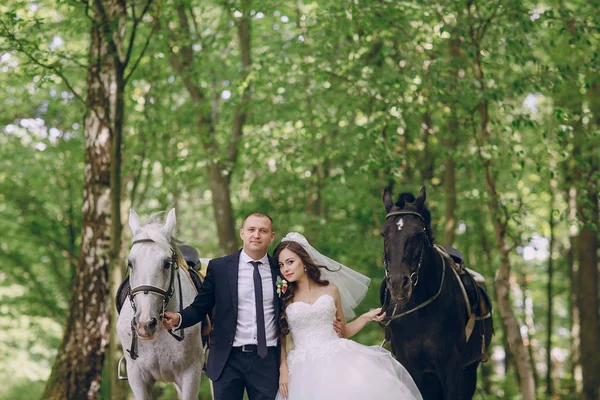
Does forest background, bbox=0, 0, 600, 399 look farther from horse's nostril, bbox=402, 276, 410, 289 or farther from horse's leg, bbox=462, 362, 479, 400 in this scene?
horse's nostril, bbox=402, 276, 410, 289

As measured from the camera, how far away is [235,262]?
5.77 meters

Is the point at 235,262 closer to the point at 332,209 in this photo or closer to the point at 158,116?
the point at 158,116

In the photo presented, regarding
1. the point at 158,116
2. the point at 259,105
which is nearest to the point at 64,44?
the point at 158,116

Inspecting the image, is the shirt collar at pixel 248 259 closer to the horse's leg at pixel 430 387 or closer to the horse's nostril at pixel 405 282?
the horse's nostril at pixel 405 282

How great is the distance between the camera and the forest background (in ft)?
34.3

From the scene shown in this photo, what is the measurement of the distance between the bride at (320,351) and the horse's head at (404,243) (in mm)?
329

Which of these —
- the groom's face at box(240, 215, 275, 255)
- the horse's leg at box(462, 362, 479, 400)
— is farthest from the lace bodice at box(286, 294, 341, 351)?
the horse's leg at box(462, 362, 479, 400)

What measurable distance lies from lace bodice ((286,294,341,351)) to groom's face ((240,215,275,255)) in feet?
1.83

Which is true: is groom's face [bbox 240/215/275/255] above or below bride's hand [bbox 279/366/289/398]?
above

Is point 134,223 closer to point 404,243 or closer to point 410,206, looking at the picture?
point 404,243

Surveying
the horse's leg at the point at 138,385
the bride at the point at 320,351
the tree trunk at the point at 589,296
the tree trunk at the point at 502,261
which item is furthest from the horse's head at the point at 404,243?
the tree trunk at the point at 589,296

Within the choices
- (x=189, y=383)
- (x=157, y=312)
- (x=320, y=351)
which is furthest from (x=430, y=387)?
(x=157, y=312)

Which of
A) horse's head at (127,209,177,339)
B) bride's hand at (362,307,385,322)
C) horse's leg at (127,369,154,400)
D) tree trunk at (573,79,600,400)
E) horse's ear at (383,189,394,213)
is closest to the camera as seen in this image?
horse's head at (127,209,177,339)

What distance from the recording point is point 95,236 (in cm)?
1034
